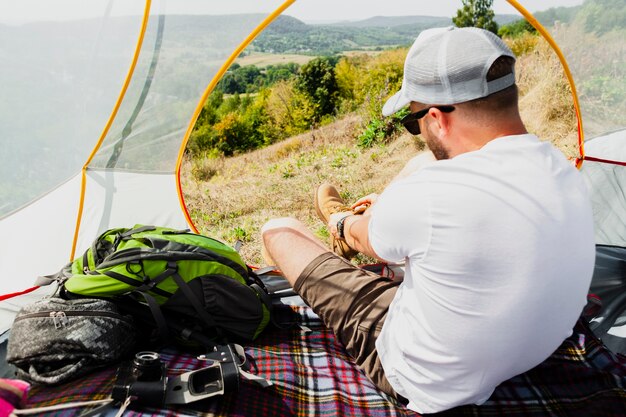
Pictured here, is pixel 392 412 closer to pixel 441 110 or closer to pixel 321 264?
pixel 321 264

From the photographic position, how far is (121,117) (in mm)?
2750

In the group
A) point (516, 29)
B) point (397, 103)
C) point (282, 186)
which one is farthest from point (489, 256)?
point (516, 29)

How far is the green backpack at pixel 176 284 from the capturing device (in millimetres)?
1771

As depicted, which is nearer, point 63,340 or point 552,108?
point 63,340

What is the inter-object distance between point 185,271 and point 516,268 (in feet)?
3.68

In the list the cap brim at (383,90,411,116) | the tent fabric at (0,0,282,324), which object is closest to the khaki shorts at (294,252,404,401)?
the cap brim at (383,90,411,116)

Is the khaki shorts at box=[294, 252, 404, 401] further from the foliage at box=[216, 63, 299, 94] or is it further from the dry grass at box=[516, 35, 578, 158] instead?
the foliage at box=[216, 63, 299, 94]

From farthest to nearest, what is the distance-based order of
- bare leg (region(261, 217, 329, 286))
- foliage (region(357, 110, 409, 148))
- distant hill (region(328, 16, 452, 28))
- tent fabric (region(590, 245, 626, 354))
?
distant hill (region(328, 16, 452, 28))
foliage (region(357, 110, 409, 148))
tent fabric (region(590, 245, 626, 354))
bare leg (region(261, 217, 329, 286))

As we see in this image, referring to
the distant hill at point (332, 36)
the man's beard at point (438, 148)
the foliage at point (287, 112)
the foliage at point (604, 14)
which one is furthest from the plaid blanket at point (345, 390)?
the distant hill at point (332, 36)

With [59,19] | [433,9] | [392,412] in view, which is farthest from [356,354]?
[433,9]

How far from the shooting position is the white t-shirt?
1.24m

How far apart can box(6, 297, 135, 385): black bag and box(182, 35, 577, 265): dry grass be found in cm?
160

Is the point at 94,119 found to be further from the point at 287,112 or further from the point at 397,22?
the point at 397,22

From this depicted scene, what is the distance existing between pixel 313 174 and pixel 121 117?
8.96ft
